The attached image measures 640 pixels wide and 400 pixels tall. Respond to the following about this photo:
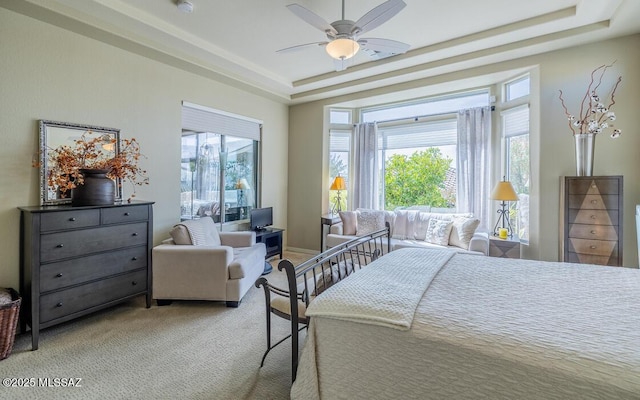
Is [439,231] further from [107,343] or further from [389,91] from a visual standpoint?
[107,343]

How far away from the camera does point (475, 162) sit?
4406 mm

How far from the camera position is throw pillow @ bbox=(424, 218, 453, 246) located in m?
4.05

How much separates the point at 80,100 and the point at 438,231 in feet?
15.1

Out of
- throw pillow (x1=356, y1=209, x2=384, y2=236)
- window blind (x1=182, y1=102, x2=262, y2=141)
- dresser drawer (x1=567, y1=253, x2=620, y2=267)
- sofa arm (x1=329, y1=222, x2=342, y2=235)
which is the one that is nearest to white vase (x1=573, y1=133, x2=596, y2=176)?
dresser drawer (x1=567, y1=253, x2=620, y2=267)

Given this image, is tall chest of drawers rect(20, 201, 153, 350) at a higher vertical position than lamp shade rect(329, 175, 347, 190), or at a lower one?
lower

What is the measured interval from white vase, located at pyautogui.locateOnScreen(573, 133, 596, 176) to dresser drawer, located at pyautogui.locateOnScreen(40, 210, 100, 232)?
16.5ft

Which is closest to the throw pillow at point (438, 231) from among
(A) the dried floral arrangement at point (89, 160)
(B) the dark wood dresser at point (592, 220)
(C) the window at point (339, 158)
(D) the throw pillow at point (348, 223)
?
(D) the throw pillow at point (348, 223)

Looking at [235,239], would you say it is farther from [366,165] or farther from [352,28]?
[352,28]

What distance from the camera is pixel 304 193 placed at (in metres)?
5.64

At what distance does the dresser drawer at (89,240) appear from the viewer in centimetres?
236

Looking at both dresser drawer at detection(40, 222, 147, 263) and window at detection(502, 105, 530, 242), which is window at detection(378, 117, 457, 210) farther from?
dresser drawer at detection(40, 222, 147, 263)

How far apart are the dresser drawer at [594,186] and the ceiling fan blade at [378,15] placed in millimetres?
2699

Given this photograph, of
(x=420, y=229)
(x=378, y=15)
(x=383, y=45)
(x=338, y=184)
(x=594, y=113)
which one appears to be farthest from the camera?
(x=338, y=184)

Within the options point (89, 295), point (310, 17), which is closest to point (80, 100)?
point (89, 295)
